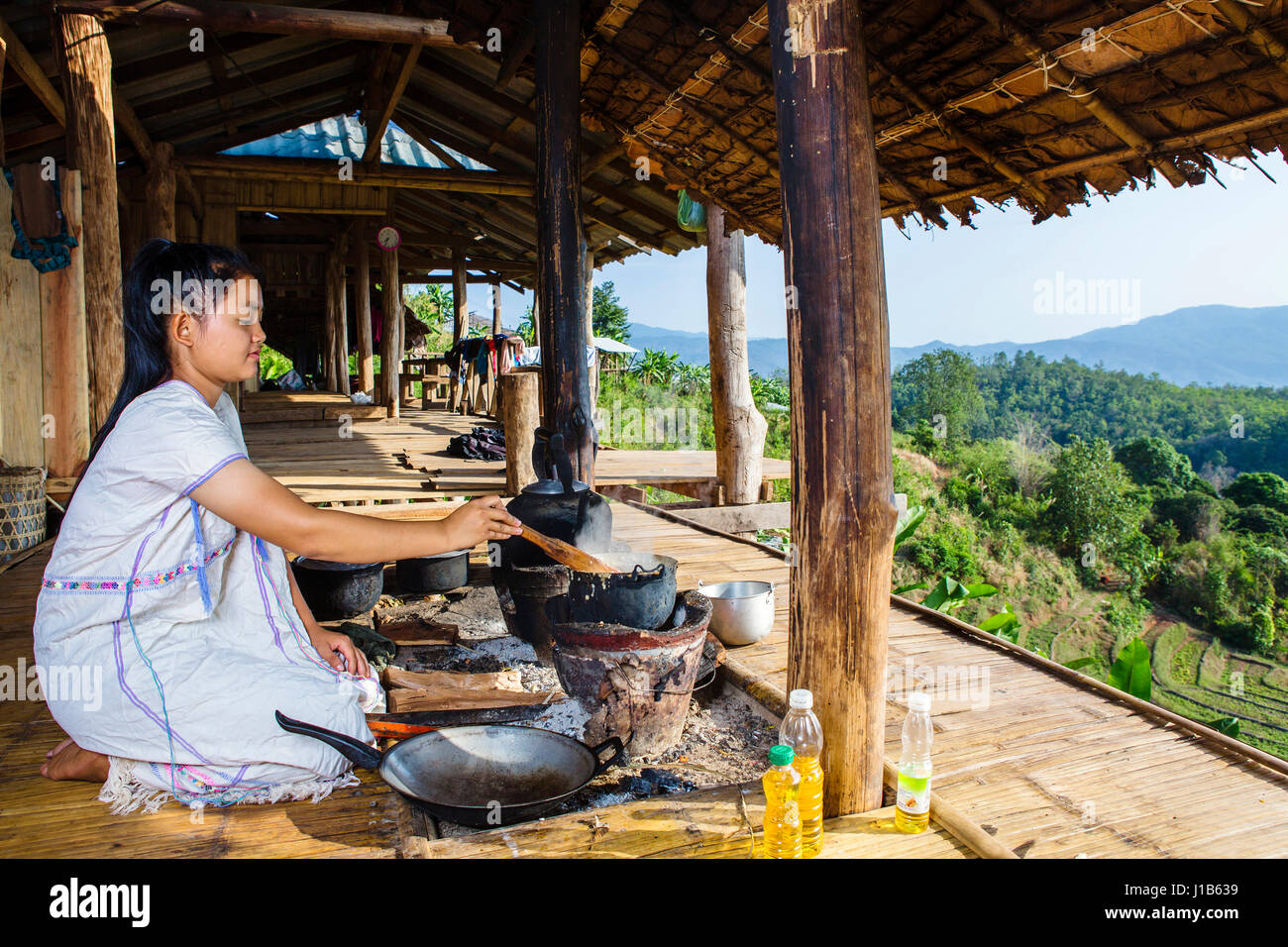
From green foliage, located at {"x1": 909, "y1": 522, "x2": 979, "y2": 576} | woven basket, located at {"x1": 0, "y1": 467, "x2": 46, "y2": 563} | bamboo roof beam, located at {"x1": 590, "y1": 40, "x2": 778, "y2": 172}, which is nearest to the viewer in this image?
bamboo roof beam, located at {"x1": 590, "y1": 40, "x2": 778, "y2": 172}

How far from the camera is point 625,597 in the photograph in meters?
2.88

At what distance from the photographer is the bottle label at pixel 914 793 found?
80.4 inches

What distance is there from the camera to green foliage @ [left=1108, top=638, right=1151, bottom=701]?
409 cm

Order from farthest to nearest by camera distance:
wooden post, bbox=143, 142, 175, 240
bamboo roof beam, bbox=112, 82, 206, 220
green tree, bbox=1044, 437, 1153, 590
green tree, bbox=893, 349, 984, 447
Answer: green tree, bbox=893, 349, 984, 447, green tree, bbox=1044, 437, 1153, 590, wooden post, bbox=143, 142, 175, 240, bamboo roof beam, bbox=112, 82, 206, 220

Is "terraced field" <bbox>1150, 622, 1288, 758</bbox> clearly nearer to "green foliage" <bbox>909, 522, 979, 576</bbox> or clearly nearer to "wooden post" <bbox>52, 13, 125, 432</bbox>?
"green foliage" <bbox>909, 522, 979, 576</bbox>

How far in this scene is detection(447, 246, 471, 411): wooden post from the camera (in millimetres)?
15320

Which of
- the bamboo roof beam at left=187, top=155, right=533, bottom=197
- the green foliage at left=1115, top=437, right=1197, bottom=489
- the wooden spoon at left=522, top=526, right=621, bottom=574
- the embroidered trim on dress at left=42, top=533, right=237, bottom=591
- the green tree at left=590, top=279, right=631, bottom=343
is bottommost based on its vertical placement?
the green foliage at left=1115, top=437, right=1197, bottom=489

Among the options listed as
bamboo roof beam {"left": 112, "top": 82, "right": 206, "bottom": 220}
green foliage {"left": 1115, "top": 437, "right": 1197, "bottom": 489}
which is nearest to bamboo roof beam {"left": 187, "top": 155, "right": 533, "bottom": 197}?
bamboo roof beam {"left": 112, "top": 82, "right": 206, "bottom": 220}

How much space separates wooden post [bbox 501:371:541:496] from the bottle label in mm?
4648

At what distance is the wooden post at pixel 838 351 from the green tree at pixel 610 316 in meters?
31.8

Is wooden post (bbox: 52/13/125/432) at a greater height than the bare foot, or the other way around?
wooden post (bbox: 52/13/125/432)

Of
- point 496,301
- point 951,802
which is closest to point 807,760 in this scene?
point 951,802

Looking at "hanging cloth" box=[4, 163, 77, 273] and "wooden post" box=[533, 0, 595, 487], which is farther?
"hanging cloth" box=[4, 163, 77, 273]

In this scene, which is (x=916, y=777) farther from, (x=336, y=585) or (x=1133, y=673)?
(x=336, y=585)
